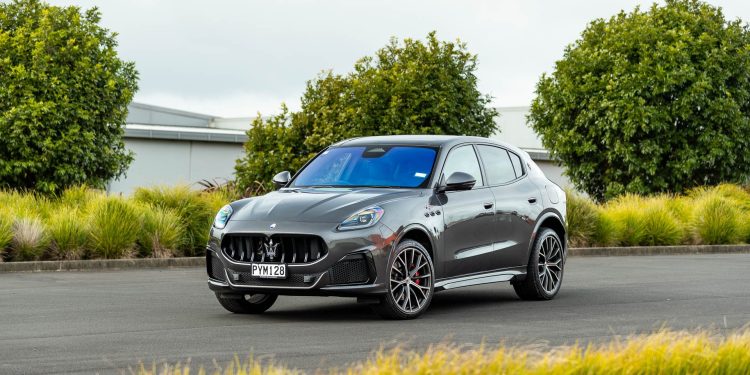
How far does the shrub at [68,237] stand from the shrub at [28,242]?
7.5 inches

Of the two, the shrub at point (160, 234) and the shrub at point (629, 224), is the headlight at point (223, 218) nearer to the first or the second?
Result: the shrub at point (160, 234)

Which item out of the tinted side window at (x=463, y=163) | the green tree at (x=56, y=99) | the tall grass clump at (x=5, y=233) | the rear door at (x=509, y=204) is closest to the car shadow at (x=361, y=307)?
the rear door at (x=509, y=204)

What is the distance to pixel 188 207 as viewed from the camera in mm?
20562

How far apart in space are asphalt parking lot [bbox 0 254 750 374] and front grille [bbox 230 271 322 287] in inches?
13.2

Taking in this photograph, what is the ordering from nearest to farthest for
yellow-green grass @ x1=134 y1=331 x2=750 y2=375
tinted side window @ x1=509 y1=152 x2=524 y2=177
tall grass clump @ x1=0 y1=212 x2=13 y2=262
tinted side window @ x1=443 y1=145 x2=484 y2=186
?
yellow-green grass @ x1=134 y1=331 x2=750 y2=375
tinted side window @ x1=443 y1=145 x2=484 y2=186
tinted side window @ x1=509 y1=152 x2=524 y2=177
tall grass clump @ x1=0 y1=212 x2=13 y2=262

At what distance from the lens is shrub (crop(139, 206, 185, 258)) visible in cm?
1909

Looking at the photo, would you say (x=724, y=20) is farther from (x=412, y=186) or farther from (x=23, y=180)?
(x=412, y=186)

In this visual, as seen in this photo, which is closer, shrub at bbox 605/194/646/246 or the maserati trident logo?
the maserati trident logo

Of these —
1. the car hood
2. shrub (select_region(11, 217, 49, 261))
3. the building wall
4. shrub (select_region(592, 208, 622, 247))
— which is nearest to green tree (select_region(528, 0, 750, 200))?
shrub (select_region(592, 208, 622, 247))

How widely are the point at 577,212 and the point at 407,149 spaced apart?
12717 mm

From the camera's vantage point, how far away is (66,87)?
85.9 ft

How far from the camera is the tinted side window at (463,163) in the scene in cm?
1216

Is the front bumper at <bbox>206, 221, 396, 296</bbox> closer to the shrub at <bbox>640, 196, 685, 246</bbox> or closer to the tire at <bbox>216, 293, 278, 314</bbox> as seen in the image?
the tire at <bbox>216, 293, 278, 314</bbox>

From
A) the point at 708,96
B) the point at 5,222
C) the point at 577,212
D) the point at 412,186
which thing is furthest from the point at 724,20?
the point at 412,186
